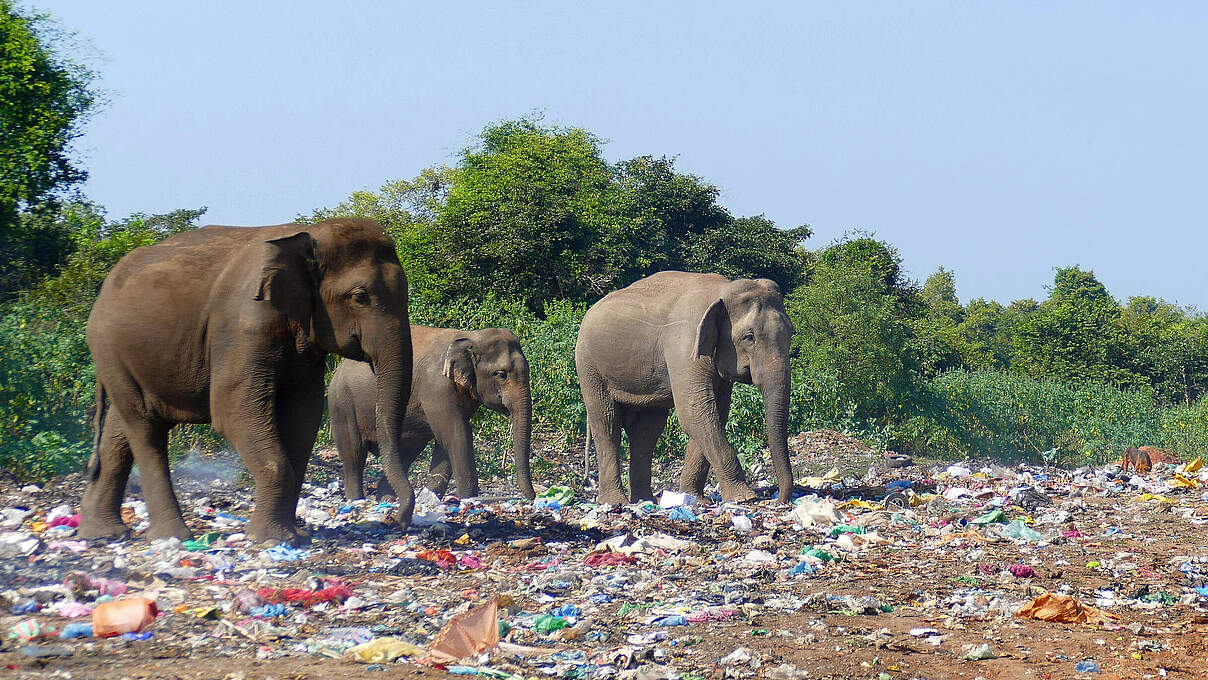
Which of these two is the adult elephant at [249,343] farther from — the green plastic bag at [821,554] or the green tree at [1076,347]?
the green tree at [1076,347]

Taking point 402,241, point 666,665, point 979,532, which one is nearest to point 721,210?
point 402,241

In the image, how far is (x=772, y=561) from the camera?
8250mm

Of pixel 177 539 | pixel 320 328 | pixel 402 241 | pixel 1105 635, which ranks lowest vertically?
pixel 1105 635

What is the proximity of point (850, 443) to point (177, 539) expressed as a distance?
13159 millimetres

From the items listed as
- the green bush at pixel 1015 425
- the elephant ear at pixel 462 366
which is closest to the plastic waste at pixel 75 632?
the elephant ear at pixel 462 366

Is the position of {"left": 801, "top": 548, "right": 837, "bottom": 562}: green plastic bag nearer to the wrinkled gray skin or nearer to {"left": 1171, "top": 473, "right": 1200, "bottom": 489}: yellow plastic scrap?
the wrinkled gray skin

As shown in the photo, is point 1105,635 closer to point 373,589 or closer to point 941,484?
point 373,589

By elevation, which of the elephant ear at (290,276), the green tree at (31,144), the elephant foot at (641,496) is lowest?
the elephant foot at (641,496)

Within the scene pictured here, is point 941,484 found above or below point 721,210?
below

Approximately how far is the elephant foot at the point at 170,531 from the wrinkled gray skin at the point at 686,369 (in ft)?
17.1

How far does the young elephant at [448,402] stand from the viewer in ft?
40.9

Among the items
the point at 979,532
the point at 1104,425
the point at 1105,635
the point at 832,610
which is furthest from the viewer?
the point at 1104,425

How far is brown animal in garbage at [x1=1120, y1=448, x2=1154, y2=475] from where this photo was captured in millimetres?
17172

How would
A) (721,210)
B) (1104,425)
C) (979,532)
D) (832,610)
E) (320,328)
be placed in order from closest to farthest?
(832,610) < (320,328) < (979,532) < (1104,425) < (721,210)
